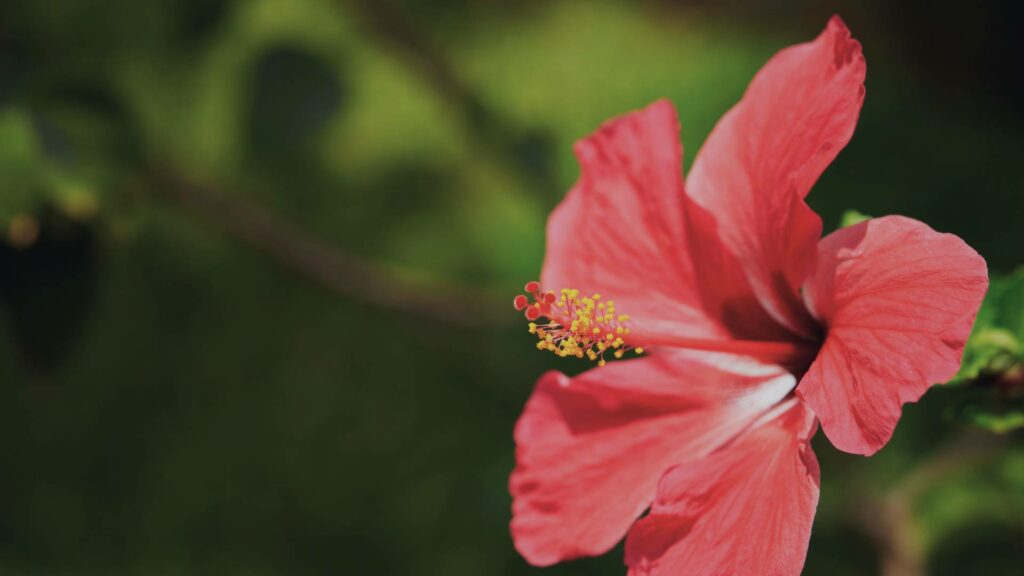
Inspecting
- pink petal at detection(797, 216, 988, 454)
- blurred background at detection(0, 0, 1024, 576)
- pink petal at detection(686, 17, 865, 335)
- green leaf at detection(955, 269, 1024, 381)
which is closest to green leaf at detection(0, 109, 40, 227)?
blurred background at detection(0, 0, 1024, 576)

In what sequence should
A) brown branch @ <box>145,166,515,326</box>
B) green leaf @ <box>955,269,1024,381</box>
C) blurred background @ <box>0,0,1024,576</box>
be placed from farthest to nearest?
1. blurred background @ <box>0,0,1024,576</box>
2. brown branch @ <box>145,166,515,326</box>
3. green leaf @ <box>955,269,1024,381</box>

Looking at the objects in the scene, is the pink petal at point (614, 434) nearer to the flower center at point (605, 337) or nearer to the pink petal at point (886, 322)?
the flower center at point (605, 337)

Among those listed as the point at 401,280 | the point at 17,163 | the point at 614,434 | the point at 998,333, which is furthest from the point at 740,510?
the point at 401,280

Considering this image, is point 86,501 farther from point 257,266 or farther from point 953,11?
point 953,11

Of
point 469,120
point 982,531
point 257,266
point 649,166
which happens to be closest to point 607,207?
point 649,166

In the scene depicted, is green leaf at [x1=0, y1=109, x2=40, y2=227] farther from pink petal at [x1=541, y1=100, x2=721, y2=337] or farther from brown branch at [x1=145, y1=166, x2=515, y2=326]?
pink petal at [x1=541, y1=100, x2=721, y2=337]

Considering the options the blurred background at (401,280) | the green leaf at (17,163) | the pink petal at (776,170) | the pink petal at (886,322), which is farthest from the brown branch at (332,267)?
the pink petal at (886,322)

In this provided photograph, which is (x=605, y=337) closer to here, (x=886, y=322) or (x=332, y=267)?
(x=886, y=322)
